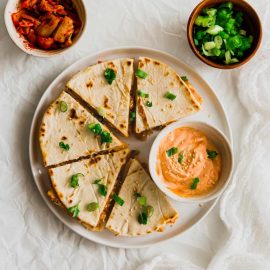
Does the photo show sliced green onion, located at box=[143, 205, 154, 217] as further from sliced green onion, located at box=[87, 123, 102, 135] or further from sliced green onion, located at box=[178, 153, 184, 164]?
sliced green onion, located at box=[87, 123, 102, 135]

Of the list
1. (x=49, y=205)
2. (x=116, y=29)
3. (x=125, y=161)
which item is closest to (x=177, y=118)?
(x=125, y=161)

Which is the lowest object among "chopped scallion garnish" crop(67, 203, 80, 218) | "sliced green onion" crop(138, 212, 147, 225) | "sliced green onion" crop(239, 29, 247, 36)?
"sliced green onion" crop(138, 212, 147, 225)

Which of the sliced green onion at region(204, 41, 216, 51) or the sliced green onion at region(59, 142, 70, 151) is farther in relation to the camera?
the sliced green onion at region(204, 41, 216, 51)

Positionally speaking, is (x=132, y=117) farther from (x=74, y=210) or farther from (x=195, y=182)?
(x=74, y=210)

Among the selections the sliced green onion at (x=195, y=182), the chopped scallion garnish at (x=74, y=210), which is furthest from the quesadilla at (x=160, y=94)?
the chopped scallion garnish at (x=74, y=210)

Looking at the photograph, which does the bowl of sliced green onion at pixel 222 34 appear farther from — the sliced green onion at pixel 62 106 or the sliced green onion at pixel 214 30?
the sliced green onion at pixel 62 106

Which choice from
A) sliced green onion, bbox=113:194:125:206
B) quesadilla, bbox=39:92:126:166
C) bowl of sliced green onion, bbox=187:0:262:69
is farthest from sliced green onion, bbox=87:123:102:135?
bowl of sliced green onion, bbox=187:0:262:69
